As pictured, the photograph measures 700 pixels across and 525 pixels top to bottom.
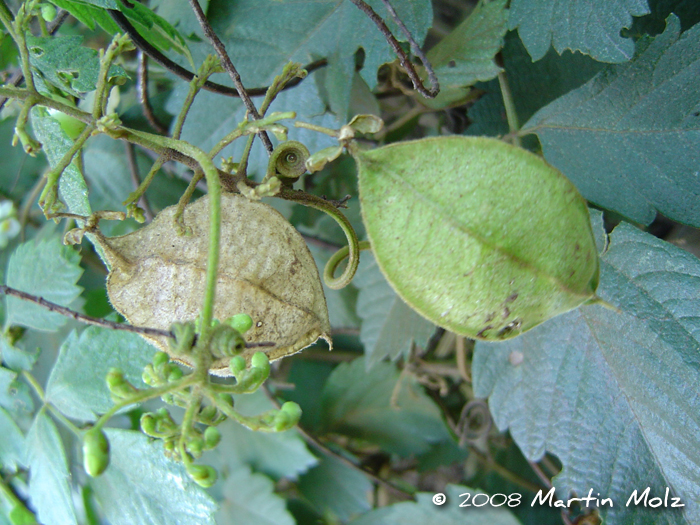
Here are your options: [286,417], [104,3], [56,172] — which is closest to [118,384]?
[286,417]

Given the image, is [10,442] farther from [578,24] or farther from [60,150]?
[578,24]

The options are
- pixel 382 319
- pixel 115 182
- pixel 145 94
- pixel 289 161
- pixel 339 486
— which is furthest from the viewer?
pixel 339 486

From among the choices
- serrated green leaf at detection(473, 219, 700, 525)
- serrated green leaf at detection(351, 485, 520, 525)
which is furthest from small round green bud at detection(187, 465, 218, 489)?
serrated green leaf at detection(351, 485, 520, 525)

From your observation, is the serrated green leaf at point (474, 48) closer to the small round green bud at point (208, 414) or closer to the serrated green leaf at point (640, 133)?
the serrated green leaf at point (640, 133)

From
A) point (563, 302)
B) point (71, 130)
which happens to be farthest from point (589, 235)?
point (71, 130)

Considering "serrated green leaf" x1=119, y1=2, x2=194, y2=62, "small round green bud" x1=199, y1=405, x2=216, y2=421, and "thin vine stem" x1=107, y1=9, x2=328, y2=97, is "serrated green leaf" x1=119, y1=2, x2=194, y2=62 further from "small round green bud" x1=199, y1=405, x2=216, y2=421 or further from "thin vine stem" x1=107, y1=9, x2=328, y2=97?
"small round green bud" x1=199, y1=405, x2=216, y2=421

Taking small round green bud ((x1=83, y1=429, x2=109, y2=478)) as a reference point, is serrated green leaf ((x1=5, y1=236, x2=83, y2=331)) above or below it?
below
